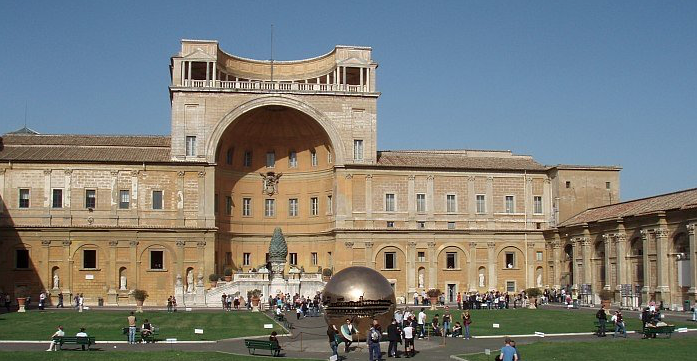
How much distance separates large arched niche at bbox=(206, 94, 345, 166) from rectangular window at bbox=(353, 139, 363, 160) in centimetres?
104

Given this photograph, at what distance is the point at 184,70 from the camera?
209 ft

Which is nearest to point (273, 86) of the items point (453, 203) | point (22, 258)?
point (453, 203)

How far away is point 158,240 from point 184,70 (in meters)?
12.3

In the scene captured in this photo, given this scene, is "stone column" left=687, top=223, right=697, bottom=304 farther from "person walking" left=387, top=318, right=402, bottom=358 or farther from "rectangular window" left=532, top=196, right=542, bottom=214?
"person walking" left=387, top=318, right=402, bottom=358

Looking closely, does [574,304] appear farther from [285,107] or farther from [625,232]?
[285,107]

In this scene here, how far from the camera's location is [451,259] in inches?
2601

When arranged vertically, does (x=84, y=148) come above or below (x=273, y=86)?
below

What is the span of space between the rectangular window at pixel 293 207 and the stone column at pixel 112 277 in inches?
548

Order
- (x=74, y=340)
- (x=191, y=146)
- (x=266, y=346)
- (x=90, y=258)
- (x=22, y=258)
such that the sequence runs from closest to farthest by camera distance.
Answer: (x=266, y=346)
(x=74, y=340)
(x=22, y=258)
(x=90, y=258)
(x=191, y=146)

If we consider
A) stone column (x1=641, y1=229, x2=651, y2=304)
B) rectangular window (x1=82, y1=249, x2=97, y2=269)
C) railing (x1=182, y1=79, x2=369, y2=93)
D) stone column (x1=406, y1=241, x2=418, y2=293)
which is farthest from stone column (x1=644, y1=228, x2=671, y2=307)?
rectangular window (x1=82, y1=249, x2=97, y2=269)

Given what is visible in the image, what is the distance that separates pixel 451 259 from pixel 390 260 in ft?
15.3

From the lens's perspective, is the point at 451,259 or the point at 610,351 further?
the point at 451,259

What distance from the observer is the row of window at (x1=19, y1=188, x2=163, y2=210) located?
6122 cm

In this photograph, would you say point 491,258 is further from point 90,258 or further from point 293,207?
point 90,258
